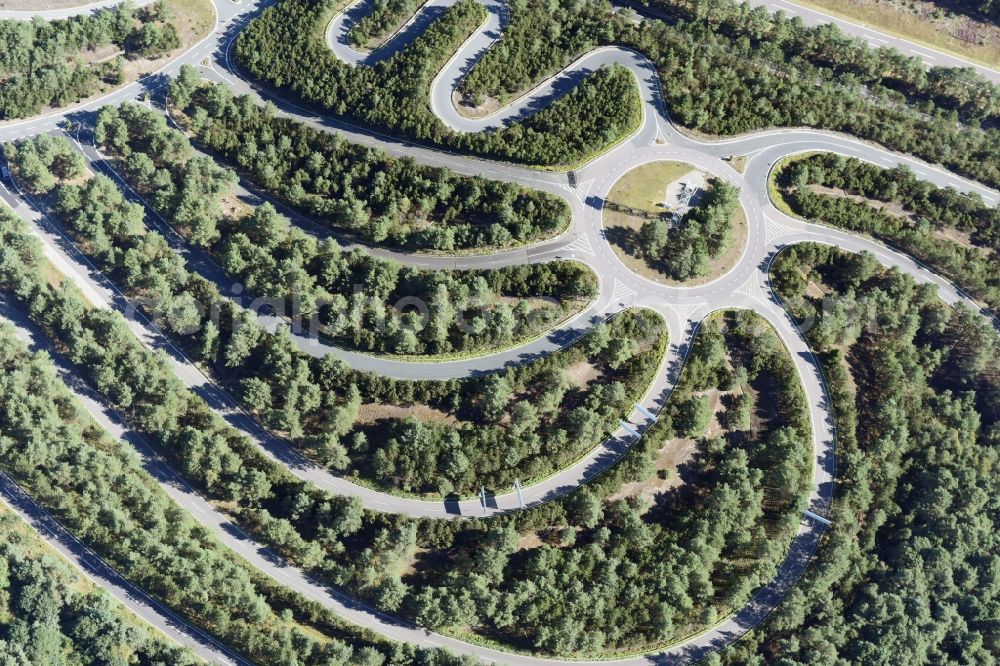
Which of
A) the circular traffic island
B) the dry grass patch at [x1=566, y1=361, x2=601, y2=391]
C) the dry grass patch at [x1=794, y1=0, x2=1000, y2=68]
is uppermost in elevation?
the dry grass patch at [x1=794, y1=0, x2=1000, y2=68]

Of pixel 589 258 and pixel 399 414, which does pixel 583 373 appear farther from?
pixel 399 414

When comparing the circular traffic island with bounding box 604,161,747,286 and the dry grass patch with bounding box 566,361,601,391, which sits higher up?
the circular traffic island with bounding box 604,161,747,286

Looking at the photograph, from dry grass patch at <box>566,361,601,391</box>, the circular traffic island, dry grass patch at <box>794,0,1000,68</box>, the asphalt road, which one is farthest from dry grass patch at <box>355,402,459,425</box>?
dry grass patch at <box>794,0,1000,68</box>

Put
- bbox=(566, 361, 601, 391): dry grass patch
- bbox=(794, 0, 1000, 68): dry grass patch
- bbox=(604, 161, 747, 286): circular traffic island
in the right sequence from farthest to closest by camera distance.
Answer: bbox=(794, 0, 1000, 68): dry grass patch, bbox=(604, 161, 747, 286): circular traffic island, bbox=(566, 361, 601, 391): dry grass patch

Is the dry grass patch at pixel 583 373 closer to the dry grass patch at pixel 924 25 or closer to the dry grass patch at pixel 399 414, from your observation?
the dry grass patch at pixel 399 414

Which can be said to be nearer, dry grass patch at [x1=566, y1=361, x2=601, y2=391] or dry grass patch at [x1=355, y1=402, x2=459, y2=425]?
dry grass patch at [x1=355, y1=402, x2=459, y2=425]

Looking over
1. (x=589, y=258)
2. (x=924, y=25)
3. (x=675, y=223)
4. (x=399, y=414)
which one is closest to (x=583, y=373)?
(x=589, y=258)

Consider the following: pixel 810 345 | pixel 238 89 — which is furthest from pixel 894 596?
pixel 238 89

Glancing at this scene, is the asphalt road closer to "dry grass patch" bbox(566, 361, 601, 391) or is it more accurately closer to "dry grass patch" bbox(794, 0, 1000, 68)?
"dry grass patch" bbox(566, 361, 601, 391)
